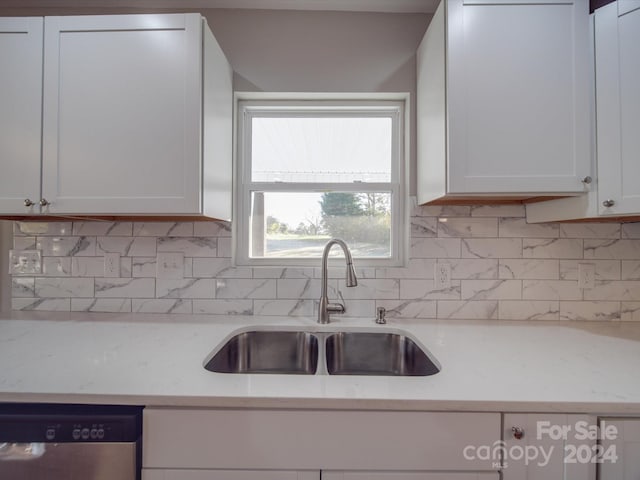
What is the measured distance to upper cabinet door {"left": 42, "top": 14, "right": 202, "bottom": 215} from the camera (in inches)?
45.1

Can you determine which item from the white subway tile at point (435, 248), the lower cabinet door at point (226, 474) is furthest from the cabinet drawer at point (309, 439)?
the white subway tile at point (435, 248)

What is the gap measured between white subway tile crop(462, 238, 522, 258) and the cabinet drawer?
0.88 meters

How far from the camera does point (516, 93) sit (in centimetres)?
111

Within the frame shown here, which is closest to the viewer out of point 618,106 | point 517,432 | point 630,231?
point 517,432

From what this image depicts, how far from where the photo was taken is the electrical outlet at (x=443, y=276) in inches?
57.6

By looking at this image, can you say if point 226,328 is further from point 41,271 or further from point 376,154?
point 376,154

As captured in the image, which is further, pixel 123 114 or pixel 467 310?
pixel 467 310

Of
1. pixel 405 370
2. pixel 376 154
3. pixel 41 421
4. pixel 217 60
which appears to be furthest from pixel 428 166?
pixel 41 421

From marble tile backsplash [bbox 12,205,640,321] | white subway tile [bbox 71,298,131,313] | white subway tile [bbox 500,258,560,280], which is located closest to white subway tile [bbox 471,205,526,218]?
marble tile backsplash [bbox 12,205,640,321]

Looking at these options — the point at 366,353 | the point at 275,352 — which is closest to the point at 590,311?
the point at 366,353

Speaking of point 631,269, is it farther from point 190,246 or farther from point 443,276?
point 190,246

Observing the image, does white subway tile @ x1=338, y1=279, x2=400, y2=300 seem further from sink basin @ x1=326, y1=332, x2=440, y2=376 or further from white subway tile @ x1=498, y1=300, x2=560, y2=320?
white subway tile @ x1=498, y1=300, x2=560, y2=320

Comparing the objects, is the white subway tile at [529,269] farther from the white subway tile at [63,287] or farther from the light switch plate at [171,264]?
the white subway tile at [63,287]

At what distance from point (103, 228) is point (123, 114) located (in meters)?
0.64
